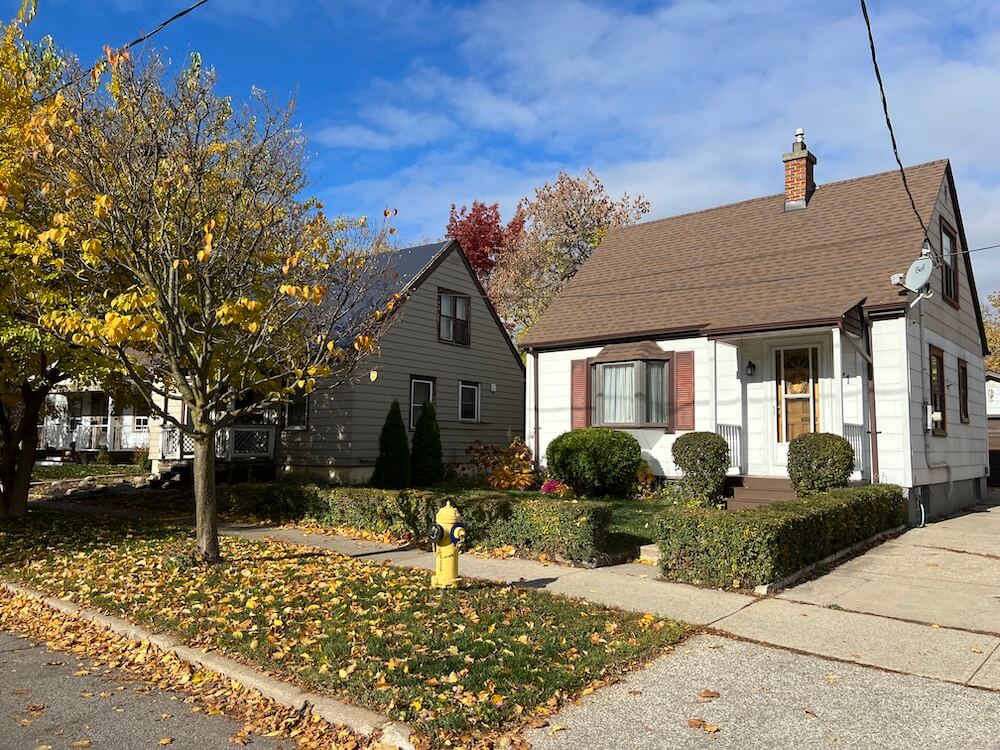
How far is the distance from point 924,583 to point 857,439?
4987 millimetres

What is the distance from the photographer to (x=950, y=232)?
16.1 meters

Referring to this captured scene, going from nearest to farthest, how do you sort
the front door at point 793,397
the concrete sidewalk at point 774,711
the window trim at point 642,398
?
the concrete sidewalk at point 774,711, the front door at point 793,397, the window trim at point 642,398

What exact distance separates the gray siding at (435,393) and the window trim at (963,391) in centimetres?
1236

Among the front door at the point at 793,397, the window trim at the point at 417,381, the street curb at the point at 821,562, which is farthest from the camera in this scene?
the window trim at the point at 417,381

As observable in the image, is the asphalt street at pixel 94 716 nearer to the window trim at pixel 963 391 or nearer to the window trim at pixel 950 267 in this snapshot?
the window trim at pixel 950 267

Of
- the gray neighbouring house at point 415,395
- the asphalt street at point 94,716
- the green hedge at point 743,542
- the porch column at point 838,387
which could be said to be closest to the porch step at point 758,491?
the porch column at point 838,387

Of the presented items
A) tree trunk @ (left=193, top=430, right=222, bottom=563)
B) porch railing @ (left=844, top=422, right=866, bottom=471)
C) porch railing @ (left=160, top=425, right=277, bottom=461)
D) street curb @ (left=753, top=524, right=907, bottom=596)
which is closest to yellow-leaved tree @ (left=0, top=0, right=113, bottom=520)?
tree trunk @ (left=193, top=430, right=222, bottom=563)

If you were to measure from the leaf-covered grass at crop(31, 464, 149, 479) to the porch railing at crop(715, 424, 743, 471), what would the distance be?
53.4 feet

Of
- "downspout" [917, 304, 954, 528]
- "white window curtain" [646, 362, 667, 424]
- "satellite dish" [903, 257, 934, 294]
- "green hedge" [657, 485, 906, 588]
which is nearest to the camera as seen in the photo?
"green hedge" [657, 485, 906, 588]

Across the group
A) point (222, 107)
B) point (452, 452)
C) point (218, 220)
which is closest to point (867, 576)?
point (218, 220)

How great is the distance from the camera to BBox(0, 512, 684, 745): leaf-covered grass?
15.8 feet

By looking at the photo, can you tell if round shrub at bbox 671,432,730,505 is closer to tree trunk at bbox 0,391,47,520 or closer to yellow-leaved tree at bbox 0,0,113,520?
yellow-leaved tree at bbox 0,0,113,520

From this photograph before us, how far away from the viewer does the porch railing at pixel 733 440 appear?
558 inches

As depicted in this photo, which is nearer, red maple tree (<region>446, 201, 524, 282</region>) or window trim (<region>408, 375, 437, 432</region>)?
window trim (<region>408, 375, 437, 432</region>)
